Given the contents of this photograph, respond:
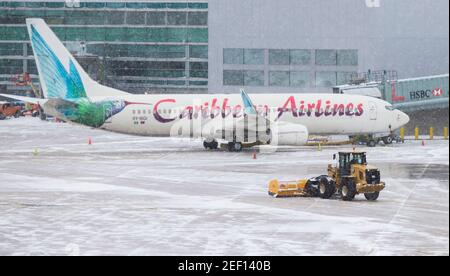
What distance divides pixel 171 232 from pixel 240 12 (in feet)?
261

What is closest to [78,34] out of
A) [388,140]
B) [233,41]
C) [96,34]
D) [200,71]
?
[96,34]

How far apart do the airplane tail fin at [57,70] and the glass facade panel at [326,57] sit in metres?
46.1

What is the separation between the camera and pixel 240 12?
106125mm

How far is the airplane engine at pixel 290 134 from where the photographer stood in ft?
198

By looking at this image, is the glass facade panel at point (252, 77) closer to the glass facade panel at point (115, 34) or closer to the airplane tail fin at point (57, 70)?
the glass facade panel at point (115, 34)

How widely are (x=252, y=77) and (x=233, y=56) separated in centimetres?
367

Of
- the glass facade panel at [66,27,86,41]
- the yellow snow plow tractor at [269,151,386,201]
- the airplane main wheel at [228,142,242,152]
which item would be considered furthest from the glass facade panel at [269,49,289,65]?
Answer: the yellow snow plow tractor at [269,151,386,201]

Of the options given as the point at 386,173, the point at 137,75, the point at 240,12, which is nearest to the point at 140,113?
the point at 386,173

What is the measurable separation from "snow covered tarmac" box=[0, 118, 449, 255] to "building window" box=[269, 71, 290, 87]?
48238 mm

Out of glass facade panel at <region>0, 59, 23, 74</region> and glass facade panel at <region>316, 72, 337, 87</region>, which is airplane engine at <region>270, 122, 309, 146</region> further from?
glass facade panel at <region>0, 59, 23, 74</region>

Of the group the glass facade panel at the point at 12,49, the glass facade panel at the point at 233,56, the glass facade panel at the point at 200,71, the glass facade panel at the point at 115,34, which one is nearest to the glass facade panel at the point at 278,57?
the glass facade panel at the point at 233,56

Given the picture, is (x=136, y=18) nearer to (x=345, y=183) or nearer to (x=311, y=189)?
(x=311, y=189)

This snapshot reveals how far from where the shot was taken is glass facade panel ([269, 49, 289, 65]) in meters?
106

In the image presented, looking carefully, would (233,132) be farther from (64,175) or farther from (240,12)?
A: (240,12)
